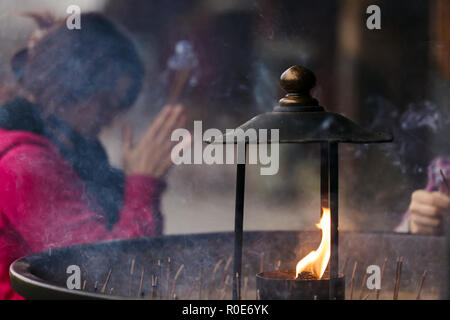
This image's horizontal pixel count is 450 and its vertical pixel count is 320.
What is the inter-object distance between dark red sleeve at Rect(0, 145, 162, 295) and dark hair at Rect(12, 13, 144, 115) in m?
0.46

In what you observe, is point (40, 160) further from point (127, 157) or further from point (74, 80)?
point (74, 80)

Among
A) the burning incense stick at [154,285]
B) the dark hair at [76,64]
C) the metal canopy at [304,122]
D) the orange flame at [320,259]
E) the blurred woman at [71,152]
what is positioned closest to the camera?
the metal canopy at [304,122]

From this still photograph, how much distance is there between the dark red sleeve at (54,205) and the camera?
1.93 meters

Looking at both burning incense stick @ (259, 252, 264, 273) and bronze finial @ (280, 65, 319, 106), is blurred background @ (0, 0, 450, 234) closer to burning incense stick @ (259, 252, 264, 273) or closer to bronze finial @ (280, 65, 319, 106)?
burning incense stick @ (259, 252, 264, 273)

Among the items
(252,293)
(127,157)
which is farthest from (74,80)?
(252,293)

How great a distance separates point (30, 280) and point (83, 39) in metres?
1.92

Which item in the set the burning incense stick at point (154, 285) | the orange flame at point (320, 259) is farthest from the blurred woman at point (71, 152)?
the orange flame at point (320, 259)

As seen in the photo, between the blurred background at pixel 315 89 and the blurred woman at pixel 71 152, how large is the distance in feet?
2.07

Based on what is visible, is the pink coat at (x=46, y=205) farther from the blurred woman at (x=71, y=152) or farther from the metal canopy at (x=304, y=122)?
the metal canopy at (x=304, y=122)

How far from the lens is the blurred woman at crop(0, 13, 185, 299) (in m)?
1.98

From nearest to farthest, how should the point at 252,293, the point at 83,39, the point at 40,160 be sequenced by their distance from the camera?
1. the point at 252,293
2. the point at 40,160
3. the point at 83,39

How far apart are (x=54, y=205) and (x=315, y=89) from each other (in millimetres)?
1994

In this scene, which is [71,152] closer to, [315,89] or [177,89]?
→ [177,89]

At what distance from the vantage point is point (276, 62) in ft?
12.5
